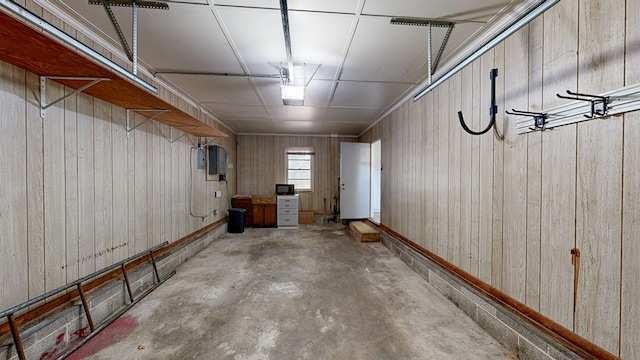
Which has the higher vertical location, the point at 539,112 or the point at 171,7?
the point at 171,7

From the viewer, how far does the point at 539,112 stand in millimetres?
1508

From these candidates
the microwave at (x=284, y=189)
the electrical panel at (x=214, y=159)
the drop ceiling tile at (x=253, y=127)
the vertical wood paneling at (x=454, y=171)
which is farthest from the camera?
the microwave at (x=284, y=189)

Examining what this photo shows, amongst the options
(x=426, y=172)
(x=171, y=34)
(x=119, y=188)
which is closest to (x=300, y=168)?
(x=426, y=172)

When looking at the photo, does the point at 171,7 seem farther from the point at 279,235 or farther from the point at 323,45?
the point at 279,235

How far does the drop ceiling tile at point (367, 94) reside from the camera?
10.1 feet

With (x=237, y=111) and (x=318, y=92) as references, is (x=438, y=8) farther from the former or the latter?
(x=237, y=111)

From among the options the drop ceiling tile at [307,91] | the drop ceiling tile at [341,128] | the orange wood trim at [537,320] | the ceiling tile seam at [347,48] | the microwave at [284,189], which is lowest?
the orange wood trim at [537,320]

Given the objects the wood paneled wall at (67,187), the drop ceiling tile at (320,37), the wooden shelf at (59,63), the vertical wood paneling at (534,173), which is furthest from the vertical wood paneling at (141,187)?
the vertical wood paneling at (534,173)

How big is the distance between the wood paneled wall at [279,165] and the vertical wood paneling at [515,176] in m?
5.12

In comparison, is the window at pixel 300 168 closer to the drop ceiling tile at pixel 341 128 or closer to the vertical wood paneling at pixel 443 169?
the drop ceiling tile at pixel 341 128

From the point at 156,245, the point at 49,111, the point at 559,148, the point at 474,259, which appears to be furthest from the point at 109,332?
the point at 559,148

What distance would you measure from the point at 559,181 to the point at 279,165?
5.91 metres

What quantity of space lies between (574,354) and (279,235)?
454cm

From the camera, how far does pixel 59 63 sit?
1.38 metres
